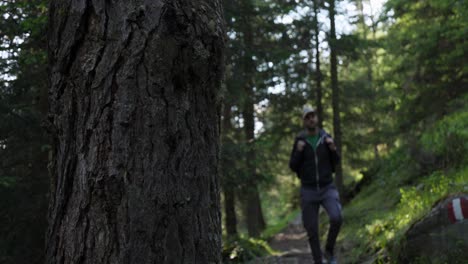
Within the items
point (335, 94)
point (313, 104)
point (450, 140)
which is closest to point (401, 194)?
point (450, 140)

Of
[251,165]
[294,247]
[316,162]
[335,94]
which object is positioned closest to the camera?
[316,162]

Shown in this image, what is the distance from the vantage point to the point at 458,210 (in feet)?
15.3

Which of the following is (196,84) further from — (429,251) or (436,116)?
(436,116)

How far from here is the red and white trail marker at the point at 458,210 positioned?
4613 mm

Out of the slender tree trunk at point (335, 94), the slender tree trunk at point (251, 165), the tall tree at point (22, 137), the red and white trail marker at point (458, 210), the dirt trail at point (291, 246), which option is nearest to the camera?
the red and white trail marker at point (458, 210)

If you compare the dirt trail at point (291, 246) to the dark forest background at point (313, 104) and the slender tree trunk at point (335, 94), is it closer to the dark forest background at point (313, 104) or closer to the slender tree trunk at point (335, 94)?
the dark forest background at point (313, 104)

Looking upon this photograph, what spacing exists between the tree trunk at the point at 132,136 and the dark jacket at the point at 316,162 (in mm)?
4007

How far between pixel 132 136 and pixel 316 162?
4.36 metres

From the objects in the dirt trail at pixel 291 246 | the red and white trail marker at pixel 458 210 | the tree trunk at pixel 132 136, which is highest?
the tree trunk at pixel 132 136

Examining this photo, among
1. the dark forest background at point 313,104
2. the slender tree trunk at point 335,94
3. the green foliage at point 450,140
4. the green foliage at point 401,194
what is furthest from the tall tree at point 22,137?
the slender tree trunk at point 335,94

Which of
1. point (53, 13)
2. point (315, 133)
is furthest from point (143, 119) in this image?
point (315, 133)

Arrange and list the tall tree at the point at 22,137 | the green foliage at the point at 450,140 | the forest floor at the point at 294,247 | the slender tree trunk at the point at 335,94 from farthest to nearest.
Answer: the slender tree trunk at the point at 335,94, the forest floor at the point at 294,247, the green foliage at the point at 450,140, the tall tree at the point at 22,137

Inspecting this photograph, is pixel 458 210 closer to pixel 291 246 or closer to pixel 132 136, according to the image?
pixel 132 136

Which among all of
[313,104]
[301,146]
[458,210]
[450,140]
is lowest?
[458,210]
